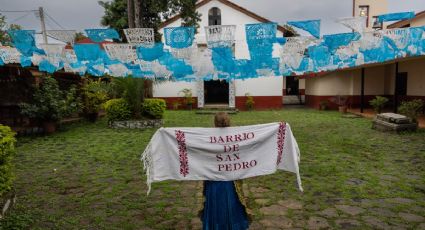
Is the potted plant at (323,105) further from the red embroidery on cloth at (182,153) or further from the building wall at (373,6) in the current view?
the red embroidery on cloth at (182,153)

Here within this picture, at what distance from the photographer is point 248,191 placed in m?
4.93

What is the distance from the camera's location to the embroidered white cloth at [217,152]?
320 cm

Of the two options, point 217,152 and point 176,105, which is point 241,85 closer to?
point 176,105

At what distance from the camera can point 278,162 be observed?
3408 millimetres

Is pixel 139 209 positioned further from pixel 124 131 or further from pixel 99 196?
pixel 124 131

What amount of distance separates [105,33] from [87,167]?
2738mm

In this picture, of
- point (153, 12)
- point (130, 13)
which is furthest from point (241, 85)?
point (130, 13)

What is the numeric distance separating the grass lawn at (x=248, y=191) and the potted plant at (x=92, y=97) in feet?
17.2

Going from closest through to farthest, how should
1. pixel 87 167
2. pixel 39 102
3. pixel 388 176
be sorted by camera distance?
pixel 388 176, pixel 87 167, pixel 39 102

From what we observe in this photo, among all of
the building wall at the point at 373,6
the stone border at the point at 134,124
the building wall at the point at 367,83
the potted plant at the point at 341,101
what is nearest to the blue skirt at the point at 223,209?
the stone border at the point at 134,124

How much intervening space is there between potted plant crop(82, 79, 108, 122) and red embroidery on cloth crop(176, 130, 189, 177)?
11.1 meters

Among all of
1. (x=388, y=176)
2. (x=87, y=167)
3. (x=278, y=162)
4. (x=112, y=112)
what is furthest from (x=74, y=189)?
(x=112, y=112)

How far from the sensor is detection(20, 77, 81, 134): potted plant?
391 inches

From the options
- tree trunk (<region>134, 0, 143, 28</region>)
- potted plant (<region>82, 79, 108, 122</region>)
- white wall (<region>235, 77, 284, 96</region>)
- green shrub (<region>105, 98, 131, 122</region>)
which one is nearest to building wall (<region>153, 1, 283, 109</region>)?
white wall (<region>235, 77, 284, 96</region>)
